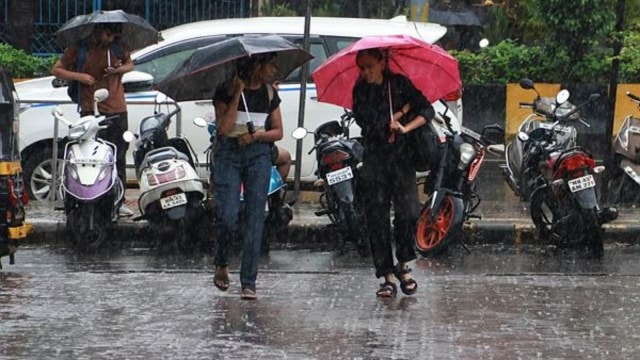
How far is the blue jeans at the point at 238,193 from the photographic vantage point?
959cm

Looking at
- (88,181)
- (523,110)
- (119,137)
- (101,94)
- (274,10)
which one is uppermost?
(101,94)

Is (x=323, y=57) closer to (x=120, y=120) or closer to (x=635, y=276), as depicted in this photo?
(x=120, y=120)

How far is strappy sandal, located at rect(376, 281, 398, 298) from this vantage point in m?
9.69

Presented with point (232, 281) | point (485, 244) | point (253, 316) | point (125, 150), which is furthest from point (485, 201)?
point (253, 316)

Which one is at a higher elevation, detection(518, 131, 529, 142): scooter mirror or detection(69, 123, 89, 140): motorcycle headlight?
detection(69, 123, 89, 140): motorcycle headlight

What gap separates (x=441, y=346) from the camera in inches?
319

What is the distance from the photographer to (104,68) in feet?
41.6

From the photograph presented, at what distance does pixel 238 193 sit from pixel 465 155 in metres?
2.53

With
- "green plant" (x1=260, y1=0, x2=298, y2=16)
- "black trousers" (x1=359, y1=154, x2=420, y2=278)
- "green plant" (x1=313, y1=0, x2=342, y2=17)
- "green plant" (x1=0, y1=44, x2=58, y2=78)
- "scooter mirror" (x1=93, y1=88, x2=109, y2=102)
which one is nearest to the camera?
"black trousers" (x1=359, y1=154, x2=420, y2=278)

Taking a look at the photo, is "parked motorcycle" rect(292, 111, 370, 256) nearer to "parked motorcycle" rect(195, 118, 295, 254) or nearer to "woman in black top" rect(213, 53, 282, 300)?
"parked motorcycle" rect(195, 118, 295, 254)

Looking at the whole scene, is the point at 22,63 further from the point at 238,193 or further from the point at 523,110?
the point at 238,193

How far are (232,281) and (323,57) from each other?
4.50m

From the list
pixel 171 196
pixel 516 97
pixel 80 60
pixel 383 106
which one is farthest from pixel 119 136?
pixel 516 97

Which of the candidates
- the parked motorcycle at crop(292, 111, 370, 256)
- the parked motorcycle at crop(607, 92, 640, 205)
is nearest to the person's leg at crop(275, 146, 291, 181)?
the parked motorcycle at crop(292, 111, 370, 256)
